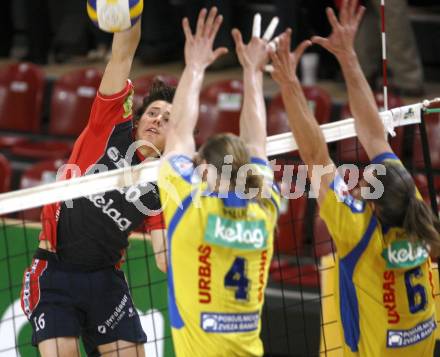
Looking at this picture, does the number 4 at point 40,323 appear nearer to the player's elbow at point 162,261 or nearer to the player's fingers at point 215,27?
the player's elbow at point 162,261

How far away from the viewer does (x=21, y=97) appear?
36.8 ft

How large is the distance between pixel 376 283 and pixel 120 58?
1670mm

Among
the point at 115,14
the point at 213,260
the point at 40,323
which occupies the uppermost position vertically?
the point at 115,14

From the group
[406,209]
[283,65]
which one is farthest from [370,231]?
[283,65]

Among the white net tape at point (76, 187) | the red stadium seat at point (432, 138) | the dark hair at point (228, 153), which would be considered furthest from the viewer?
the red stadium seat at point (432, 138)

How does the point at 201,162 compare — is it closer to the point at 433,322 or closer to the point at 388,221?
the point at 388,221

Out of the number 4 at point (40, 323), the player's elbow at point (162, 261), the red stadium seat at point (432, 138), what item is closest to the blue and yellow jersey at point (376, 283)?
the player's elbow at point (162, 261)

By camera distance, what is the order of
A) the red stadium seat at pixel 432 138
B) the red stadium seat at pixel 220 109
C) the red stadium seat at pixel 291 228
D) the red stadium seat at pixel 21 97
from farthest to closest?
the red stadium seat at pixel 21 97 → the red stadium seat at pixel 220 109 → the red stadium seat at pixel 432 138 → the red stadium seat at pixel 291 228

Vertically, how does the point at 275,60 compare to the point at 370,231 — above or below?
above

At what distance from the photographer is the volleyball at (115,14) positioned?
573 centimetres

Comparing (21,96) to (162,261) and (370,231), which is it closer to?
(162,261)

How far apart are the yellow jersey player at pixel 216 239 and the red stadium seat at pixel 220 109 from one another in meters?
4.89

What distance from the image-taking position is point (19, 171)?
10.5 m

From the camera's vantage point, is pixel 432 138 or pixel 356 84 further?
pixel 432 138
